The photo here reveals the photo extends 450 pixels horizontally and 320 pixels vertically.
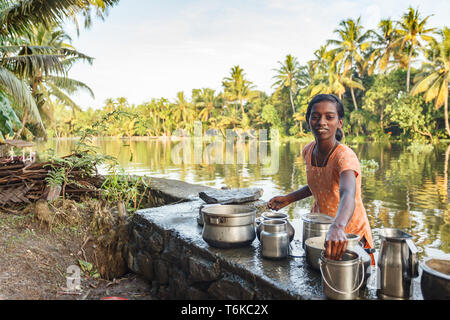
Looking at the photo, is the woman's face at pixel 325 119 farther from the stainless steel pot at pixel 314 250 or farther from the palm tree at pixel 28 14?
the palm tree at pixel 28 14

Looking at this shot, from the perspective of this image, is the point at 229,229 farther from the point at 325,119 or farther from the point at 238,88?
the point at 238,88

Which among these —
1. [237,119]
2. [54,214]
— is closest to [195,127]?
[237,119]

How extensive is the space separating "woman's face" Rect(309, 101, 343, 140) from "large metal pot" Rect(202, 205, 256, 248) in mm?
686

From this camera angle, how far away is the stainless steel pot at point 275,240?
196 cm

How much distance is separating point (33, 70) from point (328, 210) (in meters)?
10.1

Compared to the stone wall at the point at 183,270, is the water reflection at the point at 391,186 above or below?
below

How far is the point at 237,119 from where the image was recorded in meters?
48.2

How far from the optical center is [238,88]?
1816 inches

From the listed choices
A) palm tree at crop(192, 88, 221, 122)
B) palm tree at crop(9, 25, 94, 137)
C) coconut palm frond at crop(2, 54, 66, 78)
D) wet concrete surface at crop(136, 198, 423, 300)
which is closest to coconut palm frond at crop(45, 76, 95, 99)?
palm tree at crop(9, 25, 94, 137)

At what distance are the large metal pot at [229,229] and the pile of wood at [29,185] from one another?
2.60 m

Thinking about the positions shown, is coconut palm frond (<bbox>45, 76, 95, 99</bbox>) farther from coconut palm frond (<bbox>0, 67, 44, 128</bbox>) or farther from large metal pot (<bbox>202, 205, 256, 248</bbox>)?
large metal pot (<bbox>202, 205, 256, 248</bbox>)

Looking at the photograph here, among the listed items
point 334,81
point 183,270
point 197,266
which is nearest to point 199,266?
point 197,266

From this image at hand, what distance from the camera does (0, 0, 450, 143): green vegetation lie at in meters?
8.02

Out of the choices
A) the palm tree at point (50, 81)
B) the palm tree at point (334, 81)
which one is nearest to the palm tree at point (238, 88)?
the palm tree at point (334, 81)
